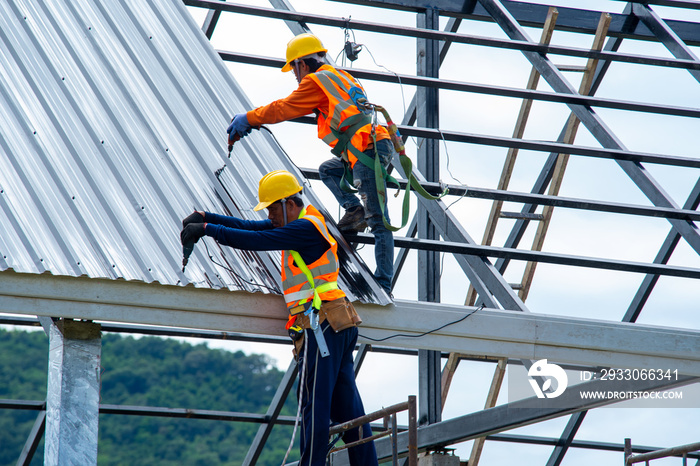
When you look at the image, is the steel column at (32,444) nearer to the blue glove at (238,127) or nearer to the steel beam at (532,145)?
the steel beam at (532,145)

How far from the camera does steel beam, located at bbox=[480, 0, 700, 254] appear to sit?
831cm

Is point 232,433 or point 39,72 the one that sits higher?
point 232,433

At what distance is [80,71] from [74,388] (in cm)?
302

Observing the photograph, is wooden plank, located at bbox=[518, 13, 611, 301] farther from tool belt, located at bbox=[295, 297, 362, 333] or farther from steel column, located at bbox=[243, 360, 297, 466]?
tool belt, located at bbox=[295, 297, 362, 333]

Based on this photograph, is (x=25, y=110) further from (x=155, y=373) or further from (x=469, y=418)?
(x=155, y=373)

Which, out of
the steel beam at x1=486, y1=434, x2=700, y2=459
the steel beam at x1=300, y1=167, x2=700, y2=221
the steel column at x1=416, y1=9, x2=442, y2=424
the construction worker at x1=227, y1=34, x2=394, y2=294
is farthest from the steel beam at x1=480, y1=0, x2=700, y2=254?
the steel beam at x1=486, y1=434, x2=700, y2=459

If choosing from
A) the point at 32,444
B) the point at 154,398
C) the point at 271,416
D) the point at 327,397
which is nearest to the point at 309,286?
the point at 327,397

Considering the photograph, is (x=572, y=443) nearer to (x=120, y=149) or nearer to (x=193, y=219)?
(x=120, y=149)

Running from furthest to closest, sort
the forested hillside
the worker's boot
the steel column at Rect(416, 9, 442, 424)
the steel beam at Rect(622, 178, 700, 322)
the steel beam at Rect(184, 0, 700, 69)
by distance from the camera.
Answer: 1. the forested hillside
2. the steel beam at Rect(622, 178, 700, 322)
3. the steel beam at Rect(184, 0, 700, 69)
4. the steel column at Rect(416, 9, 442, 424)
5. the worker's boot

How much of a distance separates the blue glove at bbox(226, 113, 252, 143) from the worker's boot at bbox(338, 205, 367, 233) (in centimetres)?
97

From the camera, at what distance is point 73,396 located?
4.99 m

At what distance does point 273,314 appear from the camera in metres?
5.75

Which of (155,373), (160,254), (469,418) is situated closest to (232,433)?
(155,373)

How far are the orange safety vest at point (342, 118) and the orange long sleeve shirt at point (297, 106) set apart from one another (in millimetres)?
24
